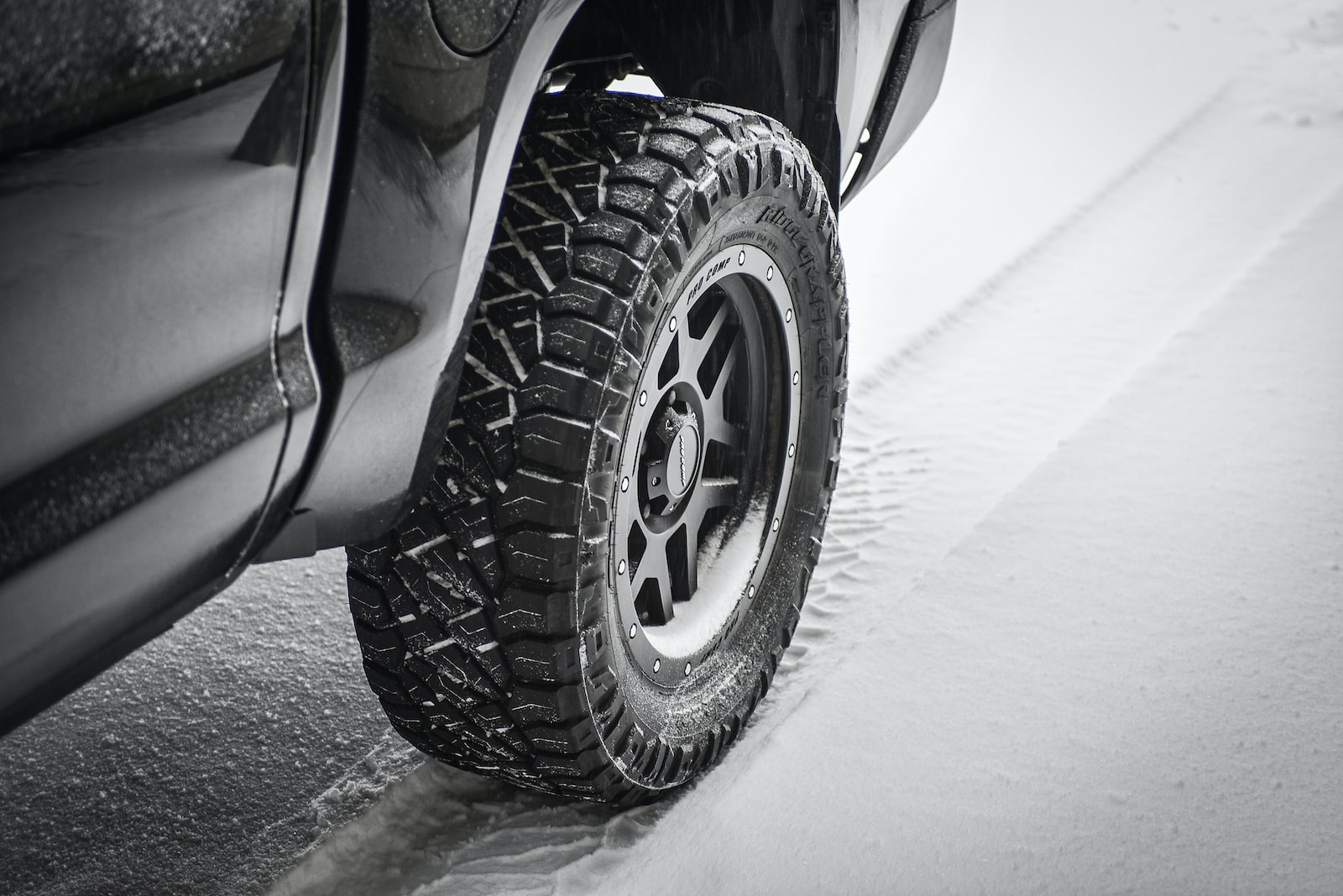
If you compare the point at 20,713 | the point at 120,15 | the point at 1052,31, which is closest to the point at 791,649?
the point at 20,713

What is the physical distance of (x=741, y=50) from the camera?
75.7 inches

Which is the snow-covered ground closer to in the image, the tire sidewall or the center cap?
the tire sidewall

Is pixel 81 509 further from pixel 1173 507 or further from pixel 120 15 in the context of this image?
pixel 1173 507

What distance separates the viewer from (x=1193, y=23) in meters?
7.06

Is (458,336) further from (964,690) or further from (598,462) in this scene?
(964,690)

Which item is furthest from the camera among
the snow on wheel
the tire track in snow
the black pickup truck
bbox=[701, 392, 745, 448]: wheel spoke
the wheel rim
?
bbox=[701, 392, 745, 448]: wheel spoke

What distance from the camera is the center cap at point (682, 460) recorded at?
166cm

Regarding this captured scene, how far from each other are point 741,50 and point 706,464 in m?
0.69

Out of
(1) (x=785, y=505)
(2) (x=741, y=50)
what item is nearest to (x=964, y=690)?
(1) (x=785, y=505)

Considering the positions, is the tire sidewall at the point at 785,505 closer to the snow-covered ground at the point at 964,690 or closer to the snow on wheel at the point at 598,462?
the snow on wheel at the point at 598,462

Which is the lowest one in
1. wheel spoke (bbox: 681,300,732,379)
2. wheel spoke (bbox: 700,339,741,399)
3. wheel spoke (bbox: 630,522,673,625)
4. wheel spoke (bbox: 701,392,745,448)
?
wheel spoke (bbox: 630,522,673,625)

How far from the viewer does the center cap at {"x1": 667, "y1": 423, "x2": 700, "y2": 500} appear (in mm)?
1657

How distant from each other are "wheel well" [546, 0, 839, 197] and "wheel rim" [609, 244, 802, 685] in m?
0.37

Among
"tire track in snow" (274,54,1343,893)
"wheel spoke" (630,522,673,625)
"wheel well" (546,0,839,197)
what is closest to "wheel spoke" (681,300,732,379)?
"wheel spoke" (630,522,673,625)
